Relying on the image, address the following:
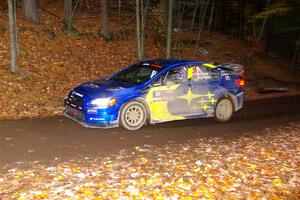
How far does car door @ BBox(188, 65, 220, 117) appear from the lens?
1005 cm

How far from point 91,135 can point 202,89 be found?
3257mm

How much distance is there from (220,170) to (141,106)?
309 centimetres

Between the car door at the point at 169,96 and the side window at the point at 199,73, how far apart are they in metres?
0.18

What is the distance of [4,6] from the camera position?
63.6ft

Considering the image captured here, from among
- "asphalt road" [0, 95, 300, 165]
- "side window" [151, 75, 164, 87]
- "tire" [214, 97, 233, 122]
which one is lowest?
"asphalt road" [0, 95, 300, 165]

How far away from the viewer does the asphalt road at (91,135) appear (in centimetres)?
725

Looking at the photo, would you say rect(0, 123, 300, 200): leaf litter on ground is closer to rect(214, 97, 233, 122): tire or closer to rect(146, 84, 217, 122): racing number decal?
rect(146, 84, 217, 122): racing number decal

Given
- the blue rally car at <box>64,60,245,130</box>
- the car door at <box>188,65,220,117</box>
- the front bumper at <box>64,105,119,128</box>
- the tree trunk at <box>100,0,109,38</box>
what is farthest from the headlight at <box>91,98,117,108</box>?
the tree trunk at <box>100,0,109,38</box>

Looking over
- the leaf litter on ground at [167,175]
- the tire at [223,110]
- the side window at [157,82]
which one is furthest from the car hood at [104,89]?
the tire at [223,110]

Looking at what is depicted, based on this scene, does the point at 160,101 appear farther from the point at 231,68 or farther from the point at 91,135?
the point at 231,68

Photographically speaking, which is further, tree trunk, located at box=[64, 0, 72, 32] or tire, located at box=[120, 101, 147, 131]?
tree trunk, located at box=[64, 0, 72, 32]

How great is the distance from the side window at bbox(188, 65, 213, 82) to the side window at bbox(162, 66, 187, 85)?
18 centimetres

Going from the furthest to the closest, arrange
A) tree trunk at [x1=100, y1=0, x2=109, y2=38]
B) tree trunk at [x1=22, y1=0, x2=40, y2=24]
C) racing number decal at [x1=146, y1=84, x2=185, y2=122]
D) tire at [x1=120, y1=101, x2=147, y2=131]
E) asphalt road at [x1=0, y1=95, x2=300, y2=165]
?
tree trunk at [x1=100, y1=0, x2=109, y2=38] → tree trunk at [x1=22, y1=0, x2=40, y2=24] → racing number decal at [x1=146, y1=84, x2=185, y2=122] → tire at [x1=120, y1=101, x2=147, y2=131] → asphalt road at [x1=0, y1=95, x2=300, y2=165]

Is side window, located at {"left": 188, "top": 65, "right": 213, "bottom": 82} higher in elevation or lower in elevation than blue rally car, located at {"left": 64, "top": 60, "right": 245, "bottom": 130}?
higher
